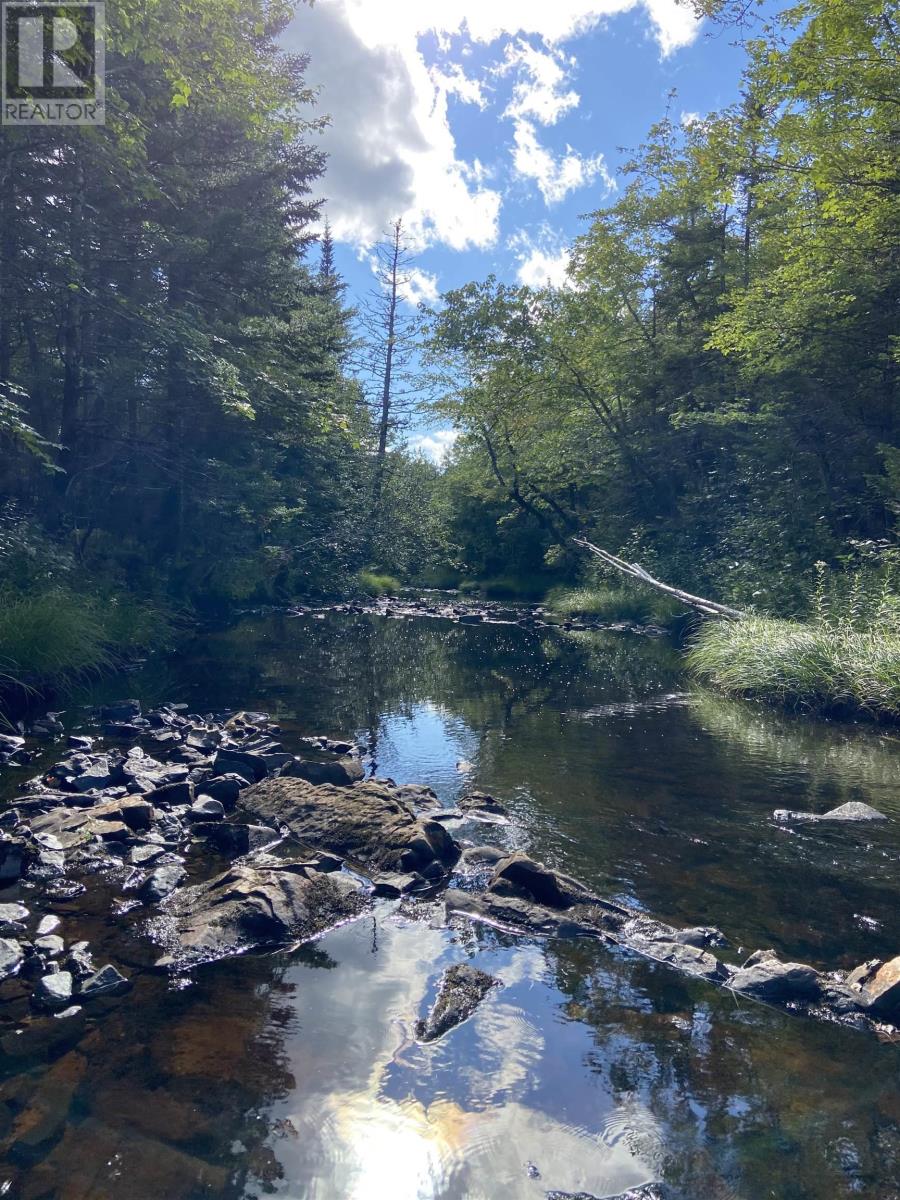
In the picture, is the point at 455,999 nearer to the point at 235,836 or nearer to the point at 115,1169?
the point at 115,1169

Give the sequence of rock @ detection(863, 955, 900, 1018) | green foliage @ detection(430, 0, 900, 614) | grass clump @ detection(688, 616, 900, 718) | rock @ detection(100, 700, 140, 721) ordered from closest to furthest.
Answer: rock @ detection(863, 955, 900, 1018) → rock @ detection(100, 700, 140, 721) → grass clump @ detection(688, 616, 900, 718) → green foliage @ detection(430, 0, 900, 614)

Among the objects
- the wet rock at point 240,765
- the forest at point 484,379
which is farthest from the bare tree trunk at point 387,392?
the wet rock at point 240,765

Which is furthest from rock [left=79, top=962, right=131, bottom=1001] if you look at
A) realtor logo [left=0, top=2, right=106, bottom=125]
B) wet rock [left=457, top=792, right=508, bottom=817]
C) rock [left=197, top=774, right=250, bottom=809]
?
realtor logo [left=0, top=2, right=106, bottom=125]

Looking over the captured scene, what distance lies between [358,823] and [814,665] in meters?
9.03

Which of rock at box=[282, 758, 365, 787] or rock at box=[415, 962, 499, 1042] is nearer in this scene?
rock at box=[415, 962, 499, 1042]

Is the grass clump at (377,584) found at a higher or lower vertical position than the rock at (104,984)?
lower

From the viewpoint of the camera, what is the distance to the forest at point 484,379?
1309 cm

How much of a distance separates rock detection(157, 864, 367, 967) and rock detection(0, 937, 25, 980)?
762 mm

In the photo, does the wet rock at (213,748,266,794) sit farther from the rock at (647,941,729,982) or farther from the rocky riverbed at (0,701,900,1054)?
the rock at (647,941,729,982)

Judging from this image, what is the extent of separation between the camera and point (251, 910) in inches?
191

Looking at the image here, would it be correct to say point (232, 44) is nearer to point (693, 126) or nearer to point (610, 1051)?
point (610, 1051)

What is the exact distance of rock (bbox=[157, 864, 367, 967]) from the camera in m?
4.64

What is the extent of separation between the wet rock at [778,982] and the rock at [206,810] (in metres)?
4.46

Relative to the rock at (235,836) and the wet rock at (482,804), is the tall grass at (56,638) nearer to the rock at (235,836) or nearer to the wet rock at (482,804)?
the rock at (235,836)
